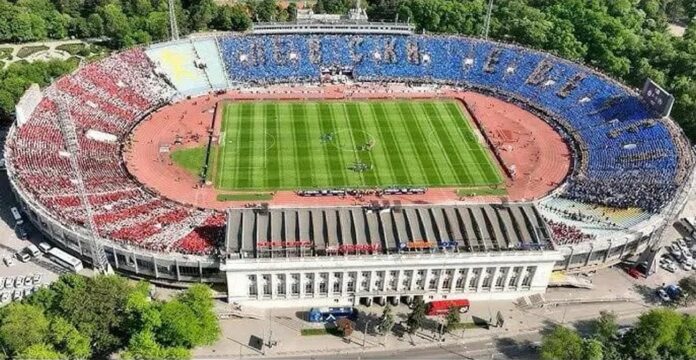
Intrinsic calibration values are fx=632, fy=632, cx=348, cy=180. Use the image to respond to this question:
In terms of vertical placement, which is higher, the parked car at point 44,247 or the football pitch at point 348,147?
the football pitch at point 348,147

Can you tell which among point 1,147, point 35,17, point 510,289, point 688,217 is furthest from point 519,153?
point 35,17

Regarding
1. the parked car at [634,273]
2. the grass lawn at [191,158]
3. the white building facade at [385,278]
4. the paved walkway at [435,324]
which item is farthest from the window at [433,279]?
the grass lawn at [191,158]

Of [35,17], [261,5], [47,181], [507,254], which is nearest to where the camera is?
[507,254]

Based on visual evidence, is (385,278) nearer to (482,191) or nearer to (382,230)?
(382,230)

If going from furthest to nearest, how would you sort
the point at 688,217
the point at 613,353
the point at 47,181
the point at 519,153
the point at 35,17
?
1. the point at 35,17
2. the point at 519,153
3. the point at 688,217
4. the point at 47,181
5. the point at 613,353

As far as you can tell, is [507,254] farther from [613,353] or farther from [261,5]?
[261,5]

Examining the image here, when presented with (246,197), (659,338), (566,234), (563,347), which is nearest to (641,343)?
(659,338)

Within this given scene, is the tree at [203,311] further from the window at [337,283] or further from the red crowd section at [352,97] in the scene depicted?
the window at [337,283]

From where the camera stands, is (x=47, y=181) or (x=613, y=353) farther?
(x=47, y=181)
